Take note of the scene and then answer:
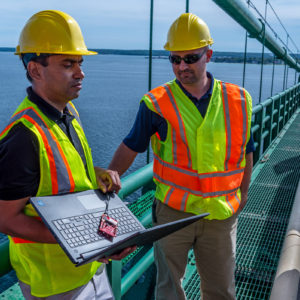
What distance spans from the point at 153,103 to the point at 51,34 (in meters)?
0.82

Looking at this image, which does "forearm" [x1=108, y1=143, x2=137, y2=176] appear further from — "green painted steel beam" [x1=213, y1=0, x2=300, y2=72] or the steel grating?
"green painted steel beam" [x1=213, y1=0, x2=300, y2=72]

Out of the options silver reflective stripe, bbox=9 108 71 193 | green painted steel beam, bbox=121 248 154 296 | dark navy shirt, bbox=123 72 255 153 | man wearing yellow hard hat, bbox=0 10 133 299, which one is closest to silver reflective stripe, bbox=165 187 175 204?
dark navy shirt, bbox=123 72 255 153

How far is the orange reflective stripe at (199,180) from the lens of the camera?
2.34 meters

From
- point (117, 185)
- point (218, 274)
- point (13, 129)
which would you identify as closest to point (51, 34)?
point (13, 129)

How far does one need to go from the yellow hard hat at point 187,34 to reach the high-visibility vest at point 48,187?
1.04 metres

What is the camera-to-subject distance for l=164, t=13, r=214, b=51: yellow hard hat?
2.38 meters

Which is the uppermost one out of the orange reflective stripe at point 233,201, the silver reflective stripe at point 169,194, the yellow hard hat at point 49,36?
the yellow hard hat at point 49,36

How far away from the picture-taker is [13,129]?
1463mm

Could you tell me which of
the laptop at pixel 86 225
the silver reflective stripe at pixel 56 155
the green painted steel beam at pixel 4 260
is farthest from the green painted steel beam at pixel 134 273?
the silver reflective stripe at pixel 56 155

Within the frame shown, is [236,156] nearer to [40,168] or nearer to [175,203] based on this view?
[175,203]

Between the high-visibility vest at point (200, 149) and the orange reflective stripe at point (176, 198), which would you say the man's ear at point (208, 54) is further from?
the orange reflective stripe at point (176, 198)

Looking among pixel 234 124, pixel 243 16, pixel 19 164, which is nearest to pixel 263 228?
pixel 234 124

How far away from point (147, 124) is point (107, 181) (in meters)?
0.61

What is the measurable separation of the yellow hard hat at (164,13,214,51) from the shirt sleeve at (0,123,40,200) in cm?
121
